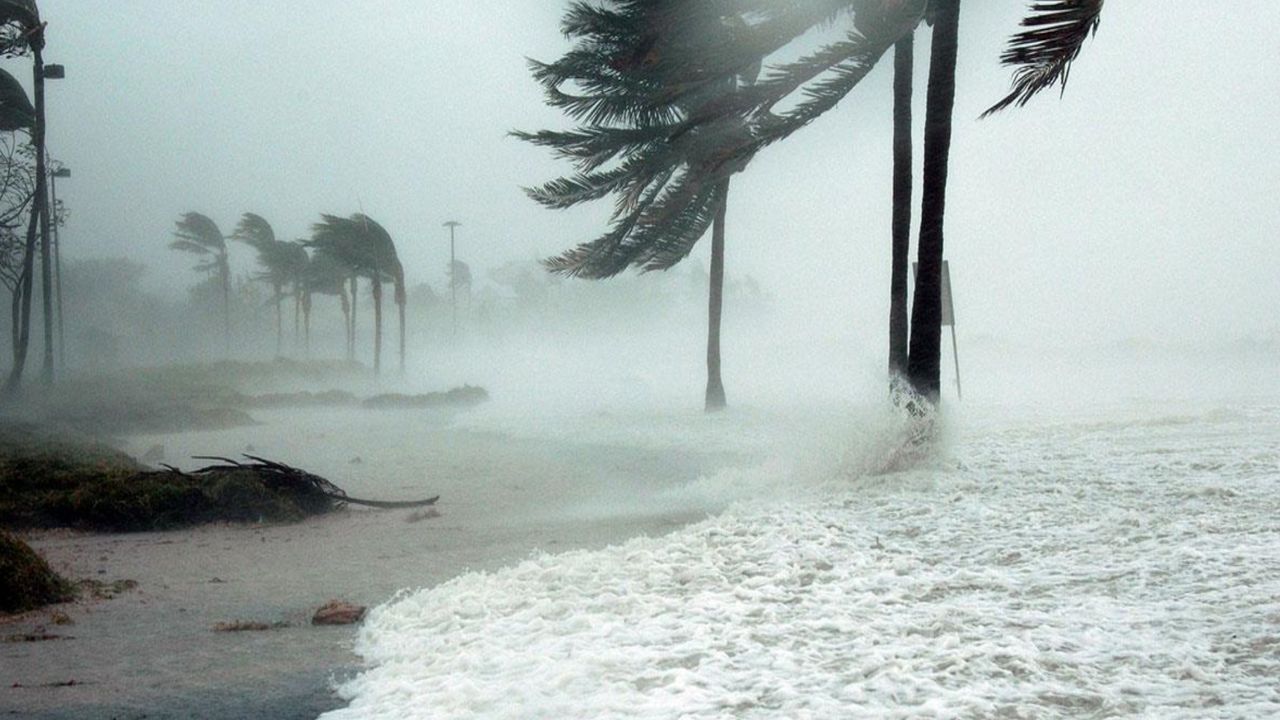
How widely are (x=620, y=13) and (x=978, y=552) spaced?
12.0 m

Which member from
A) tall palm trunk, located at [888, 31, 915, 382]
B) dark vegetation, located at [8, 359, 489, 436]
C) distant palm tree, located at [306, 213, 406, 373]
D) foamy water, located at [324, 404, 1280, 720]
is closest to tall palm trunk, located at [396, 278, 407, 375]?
distant palm tree, located at [306, 213, 406, 373]

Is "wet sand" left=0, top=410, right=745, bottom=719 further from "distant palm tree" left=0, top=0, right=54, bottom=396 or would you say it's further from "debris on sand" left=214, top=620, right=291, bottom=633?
"distant palm tree" left=0, top=0, right=54, bottom=396

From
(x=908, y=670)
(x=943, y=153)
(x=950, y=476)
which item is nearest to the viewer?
(x=908, y=670)

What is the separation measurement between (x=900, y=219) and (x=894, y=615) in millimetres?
8302

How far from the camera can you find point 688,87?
11086 millimetres

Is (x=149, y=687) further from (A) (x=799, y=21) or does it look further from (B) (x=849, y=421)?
(A) (x=799, y=21)

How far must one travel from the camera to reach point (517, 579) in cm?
529

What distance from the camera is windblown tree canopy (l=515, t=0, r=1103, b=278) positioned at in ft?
32.4

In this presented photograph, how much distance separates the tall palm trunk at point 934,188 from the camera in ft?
30.8

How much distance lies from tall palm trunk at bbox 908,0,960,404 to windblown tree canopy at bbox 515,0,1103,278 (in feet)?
1.61

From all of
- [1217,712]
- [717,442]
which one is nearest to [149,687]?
[1217,712]

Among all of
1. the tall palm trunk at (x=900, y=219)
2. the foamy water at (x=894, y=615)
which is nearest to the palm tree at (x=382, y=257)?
the tall palm trunk at (x=900, y=219)

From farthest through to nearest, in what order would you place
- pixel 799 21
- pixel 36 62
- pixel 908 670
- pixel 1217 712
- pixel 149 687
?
pixel 36 62
pixel 799 21
pixel 149 687
pixel 908 670
pixel 1217 712

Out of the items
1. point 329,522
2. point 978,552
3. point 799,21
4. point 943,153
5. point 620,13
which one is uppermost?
point 620,13
